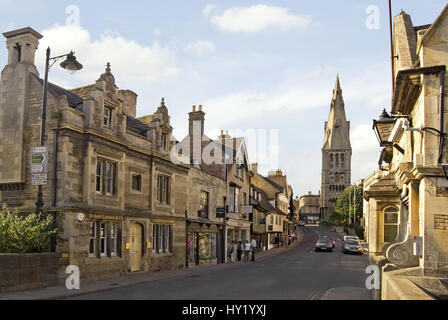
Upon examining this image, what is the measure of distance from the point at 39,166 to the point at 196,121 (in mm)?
26561

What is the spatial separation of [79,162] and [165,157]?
7705mm

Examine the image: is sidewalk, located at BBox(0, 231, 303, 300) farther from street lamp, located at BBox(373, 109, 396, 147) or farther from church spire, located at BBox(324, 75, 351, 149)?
church spire, located at BBox(324, 75, 351, 149)

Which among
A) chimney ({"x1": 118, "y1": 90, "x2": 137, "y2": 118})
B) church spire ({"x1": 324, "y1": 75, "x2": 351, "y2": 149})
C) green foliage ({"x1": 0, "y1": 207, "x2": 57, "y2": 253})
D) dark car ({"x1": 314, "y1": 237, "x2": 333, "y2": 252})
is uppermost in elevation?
church spire ({"x1": 324, "y1": 75, "x2": 351, "y2": 149})

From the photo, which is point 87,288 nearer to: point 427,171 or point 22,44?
point 22,44

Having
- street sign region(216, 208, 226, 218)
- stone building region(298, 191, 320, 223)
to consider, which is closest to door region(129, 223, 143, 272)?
street sign region(216, 208, 226, 218)

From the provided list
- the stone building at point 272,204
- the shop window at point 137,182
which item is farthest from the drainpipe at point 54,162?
the stone building at point 272,204

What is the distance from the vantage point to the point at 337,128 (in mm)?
157125

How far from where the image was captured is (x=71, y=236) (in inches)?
770

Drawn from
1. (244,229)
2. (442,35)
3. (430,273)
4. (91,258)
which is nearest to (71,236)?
(91,258)

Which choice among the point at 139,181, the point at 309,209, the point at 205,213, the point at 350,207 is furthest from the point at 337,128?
the point at 139,181

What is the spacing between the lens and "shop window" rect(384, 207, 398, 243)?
1673 centimetres

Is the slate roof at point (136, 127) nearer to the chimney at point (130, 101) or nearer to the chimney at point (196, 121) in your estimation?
the chimney at point (130, 101)

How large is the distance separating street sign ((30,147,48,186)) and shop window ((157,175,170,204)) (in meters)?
9.87
